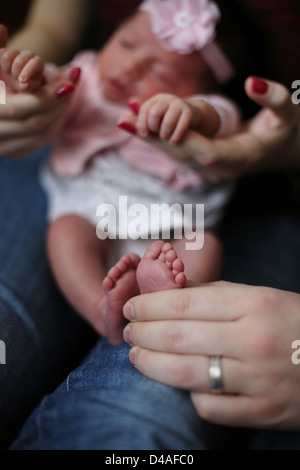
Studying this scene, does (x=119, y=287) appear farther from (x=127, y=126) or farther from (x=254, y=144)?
(x=254, y=144)

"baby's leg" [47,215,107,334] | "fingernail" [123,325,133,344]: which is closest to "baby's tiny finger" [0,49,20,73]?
"baby's leg" [47,215,107,334]

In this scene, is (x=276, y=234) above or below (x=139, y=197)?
below

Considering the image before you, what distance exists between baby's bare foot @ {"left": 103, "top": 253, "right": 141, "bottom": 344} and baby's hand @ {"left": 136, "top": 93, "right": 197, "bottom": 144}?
0.60 feet

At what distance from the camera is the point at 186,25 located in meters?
0.80

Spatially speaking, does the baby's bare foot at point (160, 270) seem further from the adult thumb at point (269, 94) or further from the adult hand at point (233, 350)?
the adult thumb at point (269, 94)

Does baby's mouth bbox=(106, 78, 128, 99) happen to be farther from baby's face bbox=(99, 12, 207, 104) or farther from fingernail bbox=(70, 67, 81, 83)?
fingernail bbox=(70, 67, 81, 83)

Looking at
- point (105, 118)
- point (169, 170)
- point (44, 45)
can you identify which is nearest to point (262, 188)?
point (169, 170)

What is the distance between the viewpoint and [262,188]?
2.99 feet

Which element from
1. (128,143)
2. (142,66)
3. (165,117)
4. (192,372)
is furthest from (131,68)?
A: (192,372)

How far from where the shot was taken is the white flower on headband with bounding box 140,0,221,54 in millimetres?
799

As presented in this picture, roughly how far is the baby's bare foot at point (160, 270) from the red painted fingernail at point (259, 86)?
0.26 meters

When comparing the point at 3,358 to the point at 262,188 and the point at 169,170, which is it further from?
the point at 262,188

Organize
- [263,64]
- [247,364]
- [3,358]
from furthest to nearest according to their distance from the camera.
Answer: [263,64] < [3,358] < [247,364]
